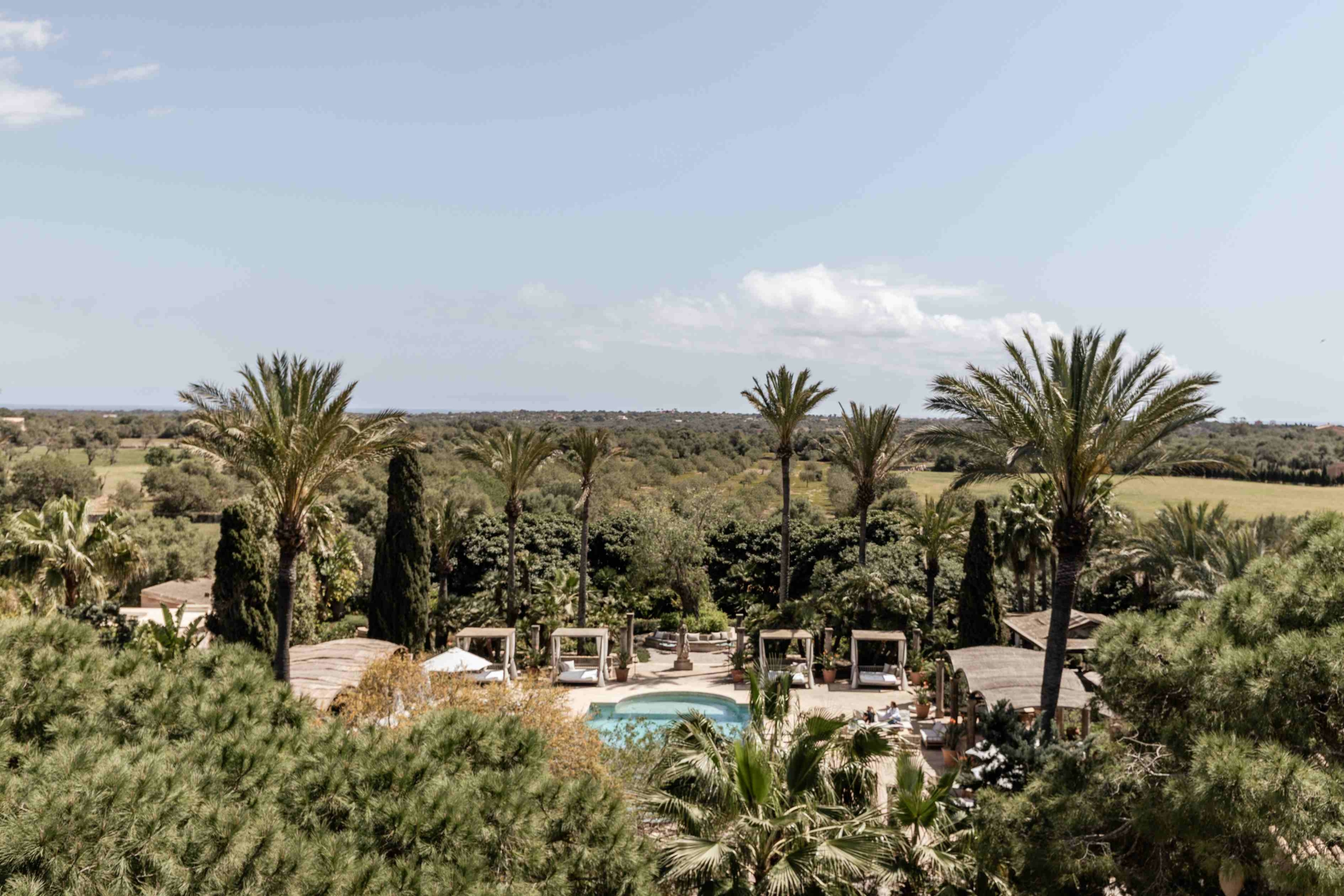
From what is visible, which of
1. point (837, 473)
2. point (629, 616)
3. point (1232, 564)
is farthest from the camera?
point (837, 473)

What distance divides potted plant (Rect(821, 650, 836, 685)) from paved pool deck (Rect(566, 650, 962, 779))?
144 millimetres

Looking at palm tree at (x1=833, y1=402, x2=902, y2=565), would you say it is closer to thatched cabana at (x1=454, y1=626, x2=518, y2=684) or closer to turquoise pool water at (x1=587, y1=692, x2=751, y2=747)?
turquoise pool water at (x1=587, y1=692, x2=751, y2=747)

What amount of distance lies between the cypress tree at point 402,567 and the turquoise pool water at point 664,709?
6588 mm

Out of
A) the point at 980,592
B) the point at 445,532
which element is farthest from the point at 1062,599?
the point at 445,532

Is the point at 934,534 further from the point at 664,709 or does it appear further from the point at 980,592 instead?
the point at 664,709

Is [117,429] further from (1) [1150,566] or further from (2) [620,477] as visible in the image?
(1) [1150,566]

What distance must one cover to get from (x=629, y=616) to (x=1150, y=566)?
53.7 ft

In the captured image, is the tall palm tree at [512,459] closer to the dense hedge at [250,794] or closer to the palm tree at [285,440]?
the palm tree at [285,440]

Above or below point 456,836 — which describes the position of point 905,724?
below

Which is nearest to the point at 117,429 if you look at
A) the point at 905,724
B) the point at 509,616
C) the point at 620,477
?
the point at 620,477

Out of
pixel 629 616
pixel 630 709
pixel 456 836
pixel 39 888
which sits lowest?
pixel 630 709

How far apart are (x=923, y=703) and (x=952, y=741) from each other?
102 inches

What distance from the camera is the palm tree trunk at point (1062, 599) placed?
13.6 meters

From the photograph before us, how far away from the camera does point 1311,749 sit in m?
6.33
